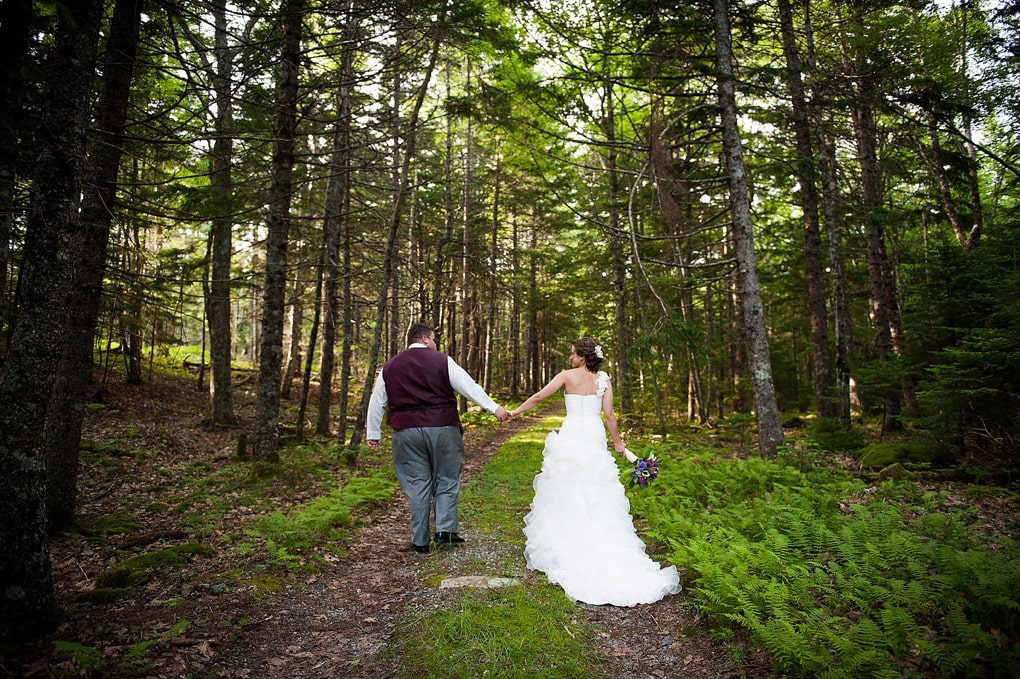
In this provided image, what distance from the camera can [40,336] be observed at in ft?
11.0

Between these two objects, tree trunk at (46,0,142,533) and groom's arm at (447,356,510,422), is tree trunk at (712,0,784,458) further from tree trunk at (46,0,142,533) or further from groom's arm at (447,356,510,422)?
tree trunk at (46,0,142,533)

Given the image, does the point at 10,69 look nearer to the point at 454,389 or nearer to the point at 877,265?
the point at 454,389

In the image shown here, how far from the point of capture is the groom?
580cm

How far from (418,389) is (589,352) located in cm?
233

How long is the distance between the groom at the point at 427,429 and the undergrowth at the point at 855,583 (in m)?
2.51

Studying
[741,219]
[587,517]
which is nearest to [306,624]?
[587,517]

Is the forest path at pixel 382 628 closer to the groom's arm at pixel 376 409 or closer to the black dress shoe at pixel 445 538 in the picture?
the black dress shoe at pixel 445 538

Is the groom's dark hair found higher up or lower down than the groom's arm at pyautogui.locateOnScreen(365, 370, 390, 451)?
higher up

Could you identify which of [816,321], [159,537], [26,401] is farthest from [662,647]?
[816,321]

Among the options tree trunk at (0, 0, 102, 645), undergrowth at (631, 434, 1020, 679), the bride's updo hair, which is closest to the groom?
the bride's updo hair

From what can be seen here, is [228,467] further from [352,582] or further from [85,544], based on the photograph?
[352,582]

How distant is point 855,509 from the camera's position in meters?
5.36

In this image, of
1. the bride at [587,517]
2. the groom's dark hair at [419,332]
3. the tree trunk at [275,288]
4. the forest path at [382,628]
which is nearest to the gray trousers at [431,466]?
the forest path at [382,628]

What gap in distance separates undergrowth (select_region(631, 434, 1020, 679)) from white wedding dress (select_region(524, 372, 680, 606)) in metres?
0.46
